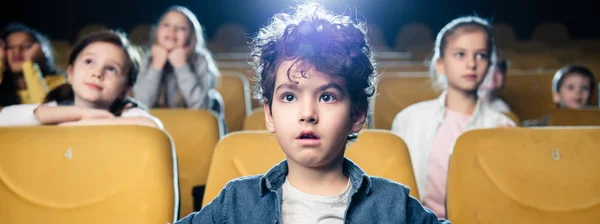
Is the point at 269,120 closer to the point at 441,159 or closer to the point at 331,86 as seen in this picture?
the point at 331,86

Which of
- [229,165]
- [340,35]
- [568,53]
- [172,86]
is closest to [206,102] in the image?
[172,86]

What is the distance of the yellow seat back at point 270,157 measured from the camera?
53.9 inches

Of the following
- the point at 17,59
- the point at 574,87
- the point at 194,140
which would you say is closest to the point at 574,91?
the point at 574,87

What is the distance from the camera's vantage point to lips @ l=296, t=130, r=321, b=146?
3.15 ft

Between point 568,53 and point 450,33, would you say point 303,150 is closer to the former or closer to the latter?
point 450,33

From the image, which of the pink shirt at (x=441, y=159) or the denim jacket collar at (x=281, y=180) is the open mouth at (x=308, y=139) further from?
the pink shirt at (x=441, y=159)

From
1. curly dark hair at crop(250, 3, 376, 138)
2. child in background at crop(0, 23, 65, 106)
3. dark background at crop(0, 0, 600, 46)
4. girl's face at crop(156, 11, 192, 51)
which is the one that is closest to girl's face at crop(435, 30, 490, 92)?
curly dark hair at crop(250, 3, 376, 138)

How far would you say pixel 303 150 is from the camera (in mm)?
966

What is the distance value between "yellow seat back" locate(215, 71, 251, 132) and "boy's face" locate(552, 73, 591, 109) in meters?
1.38

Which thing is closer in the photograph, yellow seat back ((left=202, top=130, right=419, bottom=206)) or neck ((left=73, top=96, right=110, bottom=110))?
yellow seat back ((left=202, top=130, right=419, bottom=206))

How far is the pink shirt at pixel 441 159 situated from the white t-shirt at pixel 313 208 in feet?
2.69

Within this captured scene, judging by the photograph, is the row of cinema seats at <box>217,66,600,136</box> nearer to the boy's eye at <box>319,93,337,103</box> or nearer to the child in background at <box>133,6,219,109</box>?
the child in background at <box>133,6,219,109</box>

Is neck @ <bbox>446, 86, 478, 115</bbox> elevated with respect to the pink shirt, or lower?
elevated

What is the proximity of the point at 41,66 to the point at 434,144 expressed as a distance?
1.78 meters
